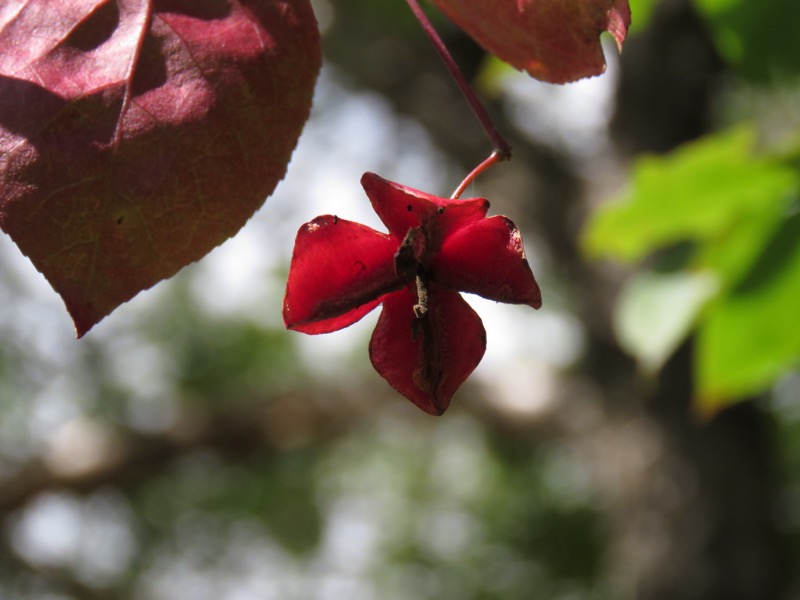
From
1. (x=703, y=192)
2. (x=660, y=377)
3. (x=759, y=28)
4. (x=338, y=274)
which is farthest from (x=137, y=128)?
(x=660, y=377)

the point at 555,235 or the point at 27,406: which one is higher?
the point at 555,235

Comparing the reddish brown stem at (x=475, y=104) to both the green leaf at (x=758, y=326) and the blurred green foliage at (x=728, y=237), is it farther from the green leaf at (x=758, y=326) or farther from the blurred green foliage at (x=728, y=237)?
the green leaf at (x=758, y=326)

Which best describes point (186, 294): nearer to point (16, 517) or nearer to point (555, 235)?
point (16, 517)

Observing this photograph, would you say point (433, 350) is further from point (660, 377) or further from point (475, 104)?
point (660, 377)

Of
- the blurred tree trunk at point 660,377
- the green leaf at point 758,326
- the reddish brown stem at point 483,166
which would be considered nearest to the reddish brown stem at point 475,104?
the reddish brown stem at point 483,166

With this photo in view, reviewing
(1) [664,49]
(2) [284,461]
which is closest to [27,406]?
(2) [284,461]
